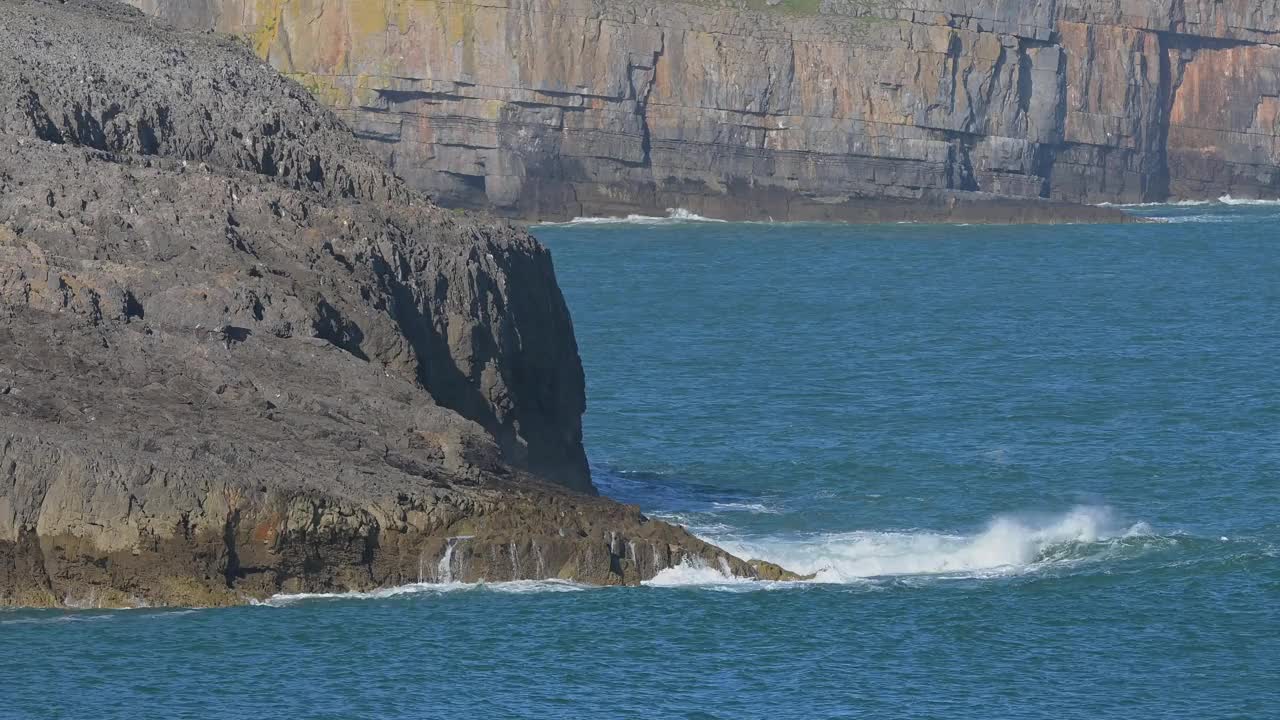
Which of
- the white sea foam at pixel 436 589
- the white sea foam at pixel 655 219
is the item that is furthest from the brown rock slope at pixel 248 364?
the white sea foam at pixel 655 219

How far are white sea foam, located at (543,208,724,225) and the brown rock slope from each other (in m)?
82.3

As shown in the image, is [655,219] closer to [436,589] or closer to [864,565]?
[864,565]

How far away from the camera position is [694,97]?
5192 inches

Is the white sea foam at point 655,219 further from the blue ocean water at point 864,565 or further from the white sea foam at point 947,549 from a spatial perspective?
the white sea foam at point 947,549

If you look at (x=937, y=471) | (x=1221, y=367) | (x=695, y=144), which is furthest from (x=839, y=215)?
(x=937, y=471)

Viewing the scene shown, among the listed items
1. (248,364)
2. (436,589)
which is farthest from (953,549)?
(248,364)

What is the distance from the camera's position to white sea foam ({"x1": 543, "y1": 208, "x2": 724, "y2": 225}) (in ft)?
406

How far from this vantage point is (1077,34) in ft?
464

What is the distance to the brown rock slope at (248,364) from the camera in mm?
29609

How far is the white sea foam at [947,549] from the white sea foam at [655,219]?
85.7m

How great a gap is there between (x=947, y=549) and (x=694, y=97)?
97233 mm

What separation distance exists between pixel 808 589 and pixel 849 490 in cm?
1035

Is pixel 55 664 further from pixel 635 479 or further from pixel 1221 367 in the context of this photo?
pixel 1221 367

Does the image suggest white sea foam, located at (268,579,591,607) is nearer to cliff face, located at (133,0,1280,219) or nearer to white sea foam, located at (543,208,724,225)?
white sea foam, located at (543,208,724,225)
